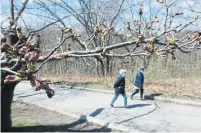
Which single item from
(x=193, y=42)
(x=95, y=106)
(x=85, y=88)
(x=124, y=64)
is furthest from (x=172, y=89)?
(x=193, y=42)

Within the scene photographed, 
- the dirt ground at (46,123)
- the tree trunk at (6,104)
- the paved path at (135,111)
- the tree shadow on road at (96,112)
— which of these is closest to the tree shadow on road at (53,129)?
the dirt ground at (46,123)

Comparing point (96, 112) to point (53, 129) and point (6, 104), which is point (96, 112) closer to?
point (53, 129)

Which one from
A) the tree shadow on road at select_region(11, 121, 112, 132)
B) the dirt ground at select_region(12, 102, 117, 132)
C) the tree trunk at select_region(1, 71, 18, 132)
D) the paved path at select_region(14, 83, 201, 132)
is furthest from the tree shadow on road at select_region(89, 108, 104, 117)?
the tree trunk at select_region(1, 71, 18, 132)

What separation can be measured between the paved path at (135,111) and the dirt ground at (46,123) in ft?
3.11

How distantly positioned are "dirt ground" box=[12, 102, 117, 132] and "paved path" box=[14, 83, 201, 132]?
0.95 meters

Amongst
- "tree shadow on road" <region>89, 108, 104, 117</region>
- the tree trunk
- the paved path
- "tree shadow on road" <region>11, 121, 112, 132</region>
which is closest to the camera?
the tree trunk

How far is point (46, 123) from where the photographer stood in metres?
10.2

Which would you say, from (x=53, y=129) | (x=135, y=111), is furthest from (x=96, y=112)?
(x=53, y=129)

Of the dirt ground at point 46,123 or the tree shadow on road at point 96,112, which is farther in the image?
the tree shadow on road at point 96,112

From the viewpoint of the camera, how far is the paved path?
1041 centimetres

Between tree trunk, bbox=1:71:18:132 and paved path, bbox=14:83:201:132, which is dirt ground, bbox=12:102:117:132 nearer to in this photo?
tree trunk, bbox=1:71:18:132

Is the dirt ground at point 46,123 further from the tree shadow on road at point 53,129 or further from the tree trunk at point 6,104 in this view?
the tree trunk at point 6,104

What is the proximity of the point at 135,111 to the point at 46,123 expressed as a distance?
3.57 metres

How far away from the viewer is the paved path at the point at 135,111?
10406 millimetres
